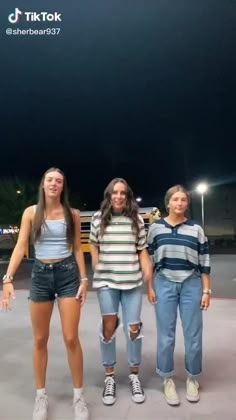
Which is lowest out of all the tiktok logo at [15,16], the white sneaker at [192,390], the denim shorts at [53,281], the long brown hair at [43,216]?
the white sneaker at [192,390]

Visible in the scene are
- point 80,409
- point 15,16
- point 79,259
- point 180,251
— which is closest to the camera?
point 80,409

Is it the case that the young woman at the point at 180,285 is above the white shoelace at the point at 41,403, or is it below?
above

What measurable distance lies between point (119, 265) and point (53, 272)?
0.42m

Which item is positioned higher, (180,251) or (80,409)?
(180,251)

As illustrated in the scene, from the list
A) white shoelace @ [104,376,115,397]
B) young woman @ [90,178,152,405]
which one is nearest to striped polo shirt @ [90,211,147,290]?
young woman @ [90,178,152,405]

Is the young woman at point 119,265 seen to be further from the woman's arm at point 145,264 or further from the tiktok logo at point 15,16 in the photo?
the tiktok logo at point 15,16

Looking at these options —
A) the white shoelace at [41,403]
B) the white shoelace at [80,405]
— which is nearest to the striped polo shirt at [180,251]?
the white shoelace at [80,405]

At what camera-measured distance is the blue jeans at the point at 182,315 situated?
2.37m

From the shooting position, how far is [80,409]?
216cm

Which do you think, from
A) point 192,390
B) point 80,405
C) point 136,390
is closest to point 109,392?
point 136,390

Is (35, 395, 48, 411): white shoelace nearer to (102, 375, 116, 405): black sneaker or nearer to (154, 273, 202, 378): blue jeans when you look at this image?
(102, 375, 116, 405): black sneaker

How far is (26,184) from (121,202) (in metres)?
17.6

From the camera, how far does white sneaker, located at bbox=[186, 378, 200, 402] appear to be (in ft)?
7.72

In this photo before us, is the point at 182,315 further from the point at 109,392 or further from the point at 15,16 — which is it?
the point at 15,16
